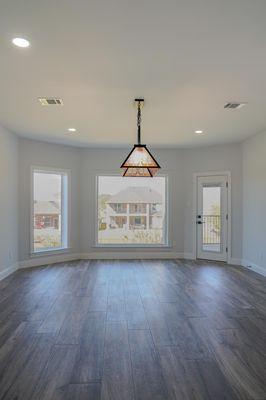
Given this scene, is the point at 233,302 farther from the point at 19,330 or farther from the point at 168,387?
the point at 19,330

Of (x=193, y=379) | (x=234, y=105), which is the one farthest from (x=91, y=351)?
(x=234, y=105)

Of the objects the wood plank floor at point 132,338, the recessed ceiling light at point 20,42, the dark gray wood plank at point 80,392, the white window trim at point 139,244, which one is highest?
the recessed ceiling light at point 20,42

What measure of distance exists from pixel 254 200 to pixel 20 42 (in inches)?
213

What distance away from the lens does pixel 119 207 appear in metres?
8.15

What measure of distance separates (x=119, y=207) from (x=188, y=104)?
4228mm

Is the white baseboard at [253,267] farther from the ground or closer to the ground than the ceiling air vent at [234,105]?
closer to the ground

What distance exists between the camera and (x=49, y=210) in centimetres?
745

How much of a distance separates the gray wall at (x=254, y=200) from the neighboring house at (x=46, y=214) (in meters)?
4.49

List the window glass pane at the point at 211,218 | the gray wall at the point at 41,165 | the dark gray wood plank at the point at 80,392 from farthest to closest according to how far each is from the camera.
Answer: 1. the window glass pane at the point at 211,218
2. the gray wall at the point at 41,165
3. the dark gray wood plank at the point at 80,392

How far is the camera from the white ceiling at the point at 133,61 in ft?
7.61

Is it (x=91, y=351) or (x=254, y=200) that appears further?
(x=254, y=200)

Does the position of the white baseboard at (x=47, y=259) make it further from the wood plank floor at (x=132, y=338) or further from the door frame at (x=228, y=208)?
the door frame at (x=228, y=208)

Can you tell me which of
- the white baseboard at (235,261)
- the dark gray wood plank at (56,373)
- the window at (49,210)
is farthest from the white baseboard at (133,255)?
the dark gray wood plank at (56,373)

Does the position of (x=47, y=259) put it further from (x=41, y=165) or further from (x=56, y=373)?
(x=56, y=373)
